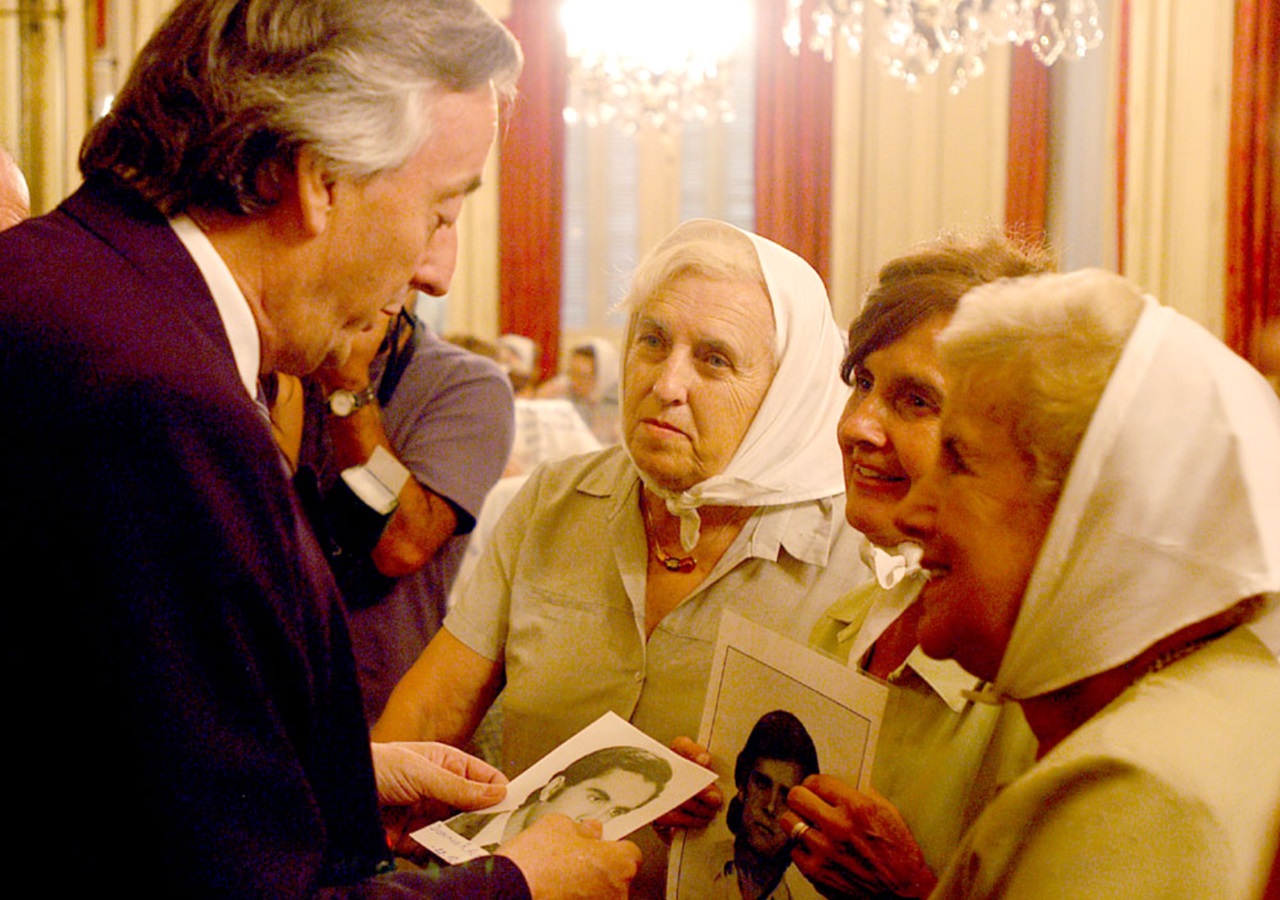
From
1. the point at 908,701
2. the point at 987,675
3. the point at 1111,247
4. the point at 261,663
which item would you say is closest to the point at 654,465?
the point at 908,701

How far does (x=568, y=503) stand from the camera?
7.20 feet

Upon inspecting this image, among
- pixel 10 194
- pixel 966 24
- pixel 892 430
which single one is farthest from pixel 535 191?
pixel 892 430

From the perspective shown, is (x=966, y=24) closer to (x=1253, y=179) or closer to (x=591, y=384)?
(x=1253, y=179)

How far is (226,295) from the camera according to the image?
1.14 meters

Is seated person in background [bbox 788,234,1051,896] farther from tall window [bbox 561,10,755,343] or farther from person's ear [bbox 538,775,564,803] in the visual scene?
tall window [bbox 561,10,755,343]

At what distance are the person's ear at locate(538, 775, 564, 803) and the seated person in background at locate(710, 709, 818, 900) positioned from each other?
0.24 metres

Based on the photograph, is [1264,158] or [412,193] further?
[1264,158]

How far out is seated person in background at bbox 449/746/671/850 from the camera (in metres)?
1.57

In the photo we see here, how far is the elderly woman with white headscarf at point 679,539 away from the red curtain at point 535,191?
674 cm

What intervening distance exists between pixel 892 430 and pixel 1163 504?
70 centimetres

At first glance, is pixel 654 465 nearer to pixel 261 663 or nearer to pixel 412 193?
pixel 412 193

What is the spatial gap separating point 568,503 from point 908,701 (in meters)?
0.80

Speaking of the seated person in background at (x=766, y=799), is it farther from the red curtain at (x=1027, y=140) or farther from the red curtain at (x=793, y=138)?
the red curtain at (x=793, y=138)

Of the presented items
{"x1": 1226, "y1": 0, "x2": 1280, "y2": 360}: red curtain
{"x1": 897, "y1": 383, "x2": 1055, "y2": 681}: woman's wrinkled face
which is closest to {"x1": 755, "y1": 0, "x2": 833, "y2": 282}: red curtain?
{"x1": 1226, "y1": 0, "x2": 1280, "y2": 360}: red curtain
